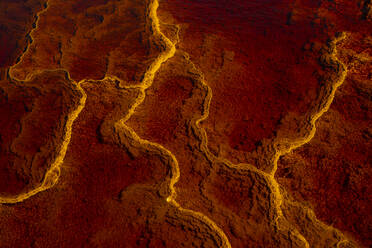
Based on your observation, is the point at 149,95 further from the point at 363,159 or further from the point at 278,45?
the point at 363,159

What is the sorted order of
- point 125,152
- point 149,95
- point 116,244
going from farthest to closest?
point 149,95, point 125,152, point 116,244

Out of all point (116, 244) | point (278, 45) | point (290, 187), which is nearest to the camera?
point (116, 244)

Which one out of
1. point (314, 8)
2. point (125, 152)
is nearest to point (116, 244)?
point (125, 152)

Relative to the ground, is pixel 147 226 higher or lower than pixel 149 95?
lower

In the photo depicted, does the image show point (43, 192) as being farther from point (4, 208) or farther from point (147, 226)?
point (147, 226)

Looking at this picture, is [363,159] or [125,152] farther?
[125,152]

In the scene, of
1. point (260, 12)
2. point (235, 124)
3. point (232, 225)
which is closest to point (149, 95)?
point (235, 124)

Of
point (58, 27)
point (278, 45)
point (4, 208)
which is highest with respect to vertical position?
point (278, 45)
